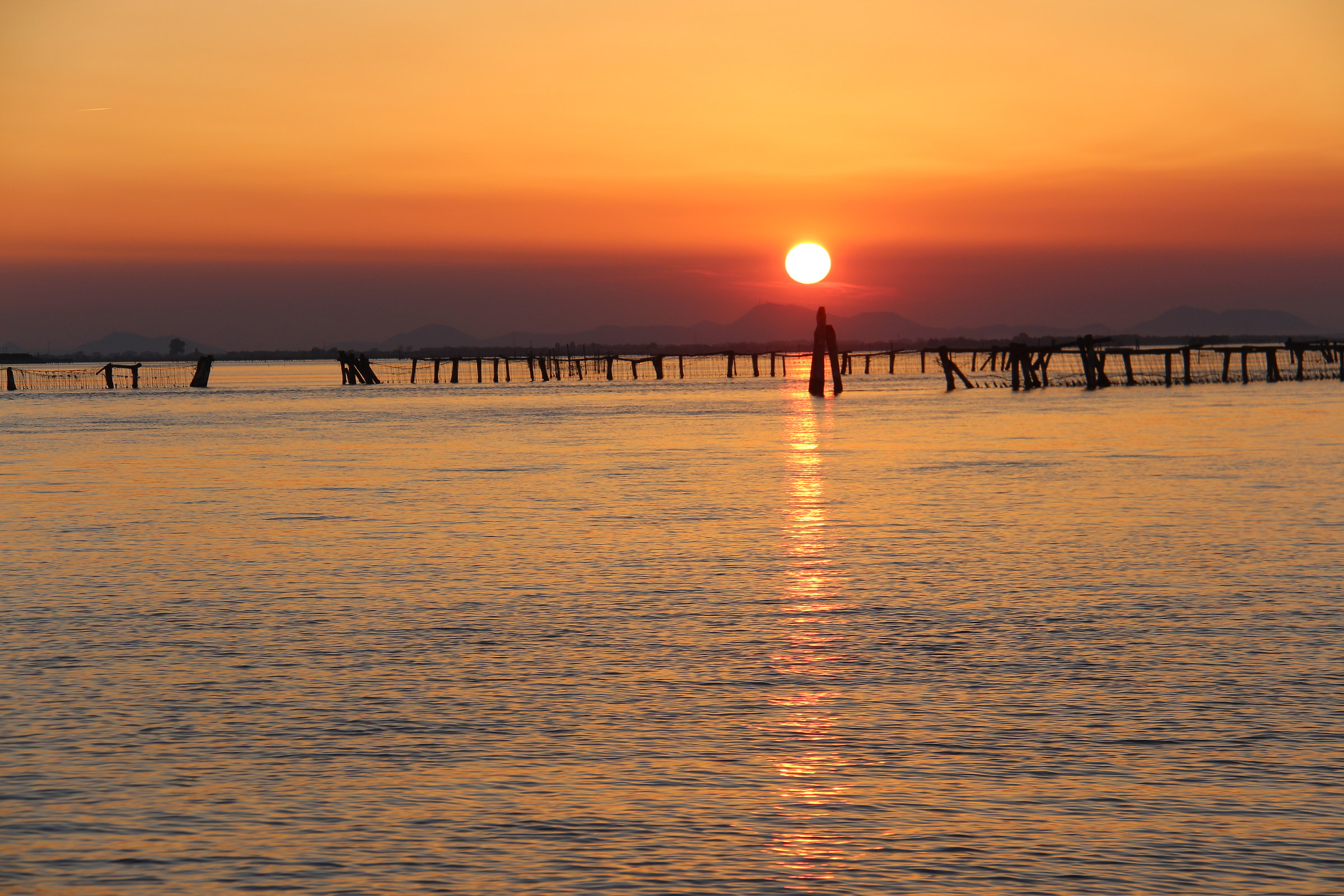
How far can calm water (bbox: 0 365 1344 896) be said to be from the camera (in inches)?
239

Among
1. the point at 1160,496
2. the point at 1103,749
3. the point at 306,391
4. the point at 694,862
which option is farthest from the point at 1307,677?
the point at 306,391

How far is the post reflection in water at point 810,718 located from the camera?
6.07 m

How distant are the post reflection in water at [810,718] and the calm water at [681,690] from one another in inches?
1.3

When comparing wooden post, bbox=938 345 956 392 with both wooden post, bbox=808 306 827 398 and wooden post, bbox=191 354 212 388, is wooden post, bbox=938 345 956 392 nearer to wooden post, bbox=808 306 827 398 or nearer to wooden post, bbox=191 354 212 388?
wooden post, bbox=808 306 827 398

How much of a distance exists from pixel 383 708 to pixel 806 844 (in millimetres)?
3471

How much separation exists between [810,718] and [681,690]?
106cm

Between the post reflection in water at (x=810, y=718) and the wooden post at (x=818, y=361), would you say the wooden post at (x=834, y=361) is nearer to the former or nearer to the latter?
the wooden post at (x=818, y=361)

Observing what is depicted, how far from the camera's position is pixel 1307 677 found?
9.23 m

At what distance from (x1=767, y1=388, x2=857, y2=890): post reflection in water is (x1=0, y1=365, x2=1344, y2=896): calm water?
33 millimetres

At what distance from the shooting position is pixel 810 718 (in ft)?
27.5

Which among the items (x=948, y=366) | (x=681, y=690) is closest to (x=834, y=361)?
(x=948, y=366)

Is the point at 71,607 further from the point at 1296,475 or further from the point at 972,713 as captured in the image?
the point at 1296,475

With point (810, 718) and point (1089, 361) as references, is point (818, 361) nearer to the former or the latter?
point (1089, 361)

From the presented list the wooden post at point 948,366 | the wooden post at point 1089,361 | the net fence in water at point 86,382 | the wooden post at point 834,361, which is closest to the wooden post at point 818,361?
the wooden post at point 834,361
